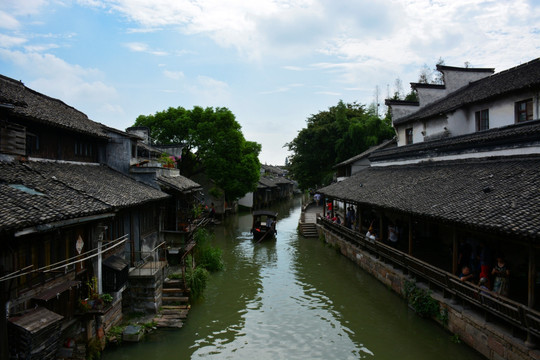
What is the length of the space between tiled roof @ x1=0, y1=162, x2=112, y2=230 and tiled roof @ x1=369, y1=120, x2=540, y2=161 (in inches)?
512

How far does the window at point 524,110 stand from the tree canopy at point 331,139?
24428mm

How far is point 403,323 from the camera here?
12.6m

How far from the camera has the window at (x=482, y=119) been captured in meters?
19.7

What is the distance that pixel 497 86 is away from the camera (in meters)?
19.3

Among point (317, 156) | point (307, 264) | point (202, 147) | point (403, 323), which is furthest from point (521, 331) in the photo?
point (317, 156)

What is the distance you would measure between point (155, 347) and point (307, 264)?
12275 millimetres

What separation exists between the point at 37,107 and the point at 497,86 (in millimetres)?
21012

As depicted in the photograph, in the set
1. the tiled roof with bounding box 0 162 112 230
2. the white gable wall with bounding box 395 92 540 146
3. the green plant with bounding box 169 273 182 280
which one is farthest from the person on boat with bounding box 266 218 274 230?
the tiled roof with bounding box 0 162 112 230

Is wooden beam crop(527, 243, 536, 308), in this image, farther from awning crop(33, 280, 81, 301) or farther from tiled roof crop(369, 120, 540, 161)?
awning crop(33, 280, 81, 301)

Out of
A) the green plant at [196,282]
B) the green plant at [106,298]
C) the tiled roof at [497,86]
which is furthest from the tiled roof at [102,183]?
the tiled roof at [497,86]

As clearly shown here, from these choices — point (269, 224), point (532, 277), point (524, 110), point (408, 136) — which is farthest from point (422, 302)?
point (269, 224)

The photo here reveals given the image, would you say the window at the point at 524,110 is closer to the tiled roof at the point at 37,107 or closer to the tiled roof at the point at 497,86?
the tiled roof at the point at 497,86

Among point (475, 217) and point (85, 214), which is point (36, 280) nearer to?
point (85, 214)

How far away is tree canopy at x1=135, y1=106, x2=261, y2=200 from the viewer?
35.4 m
